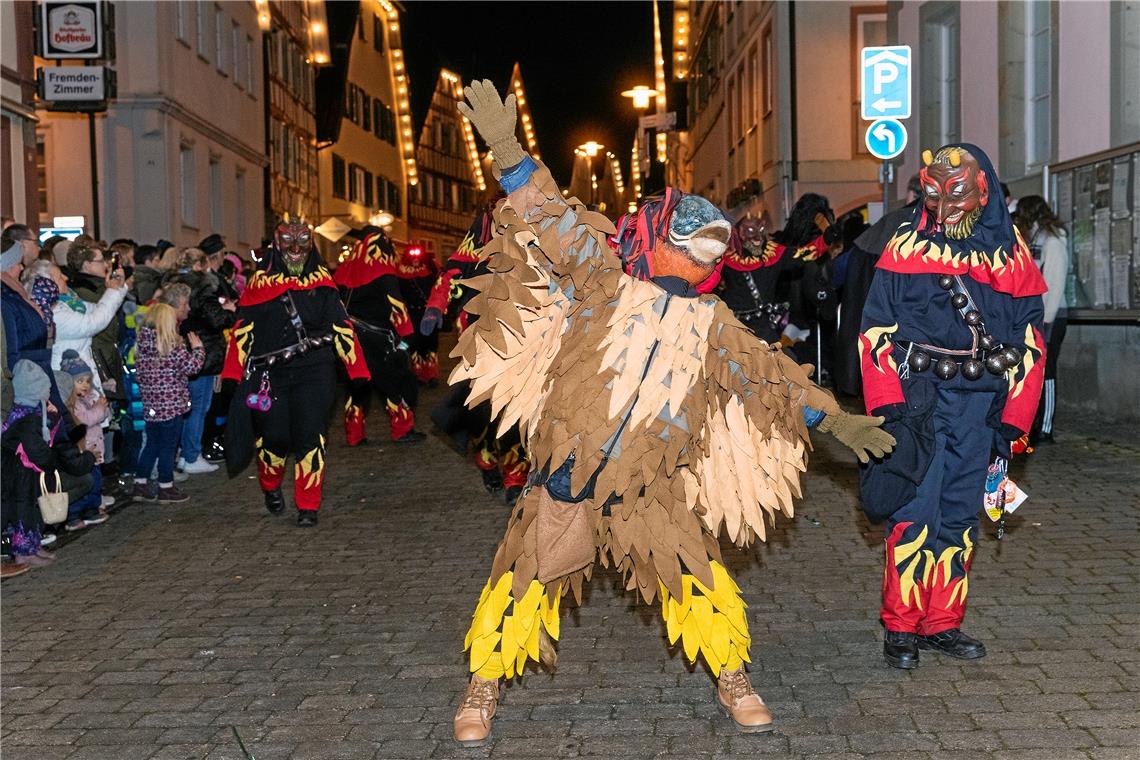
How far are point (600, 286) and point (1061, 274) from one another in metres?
7.53

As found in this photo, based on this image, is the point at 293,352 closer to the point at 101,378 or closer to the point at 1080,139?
the point at 101,378

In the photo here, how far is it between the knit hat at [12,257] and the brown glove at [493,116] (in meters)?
4.45

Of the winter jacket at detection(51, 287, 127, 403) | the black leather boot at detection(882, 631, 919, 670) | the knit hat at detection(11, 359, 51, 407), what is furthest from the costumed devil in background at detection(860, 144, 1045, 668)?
the winter jacket at detection(51, 287, 127, 403)

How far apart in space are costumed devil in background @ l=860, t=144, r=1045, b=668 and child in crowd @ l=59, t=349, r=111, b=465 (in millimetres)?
5321

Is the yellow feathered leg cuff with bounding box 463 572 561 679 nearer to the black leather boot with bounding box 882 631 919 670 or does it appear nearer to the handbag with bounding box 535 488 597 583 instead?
the handbag with bounding box 535 488 597 583

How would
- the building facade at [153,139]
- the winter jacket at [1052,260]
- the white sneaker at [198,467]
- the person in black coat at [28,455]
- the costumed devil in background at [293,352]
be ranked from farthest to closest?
the building facade at [153,139], the white sneaker at [198,467], the winter jacket at [1052,260], the costumed devil in background at [293,352], the person in black coat at [28,455]

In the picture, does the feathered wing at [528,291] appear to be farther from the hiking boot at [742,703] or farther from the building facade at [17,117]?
the building facade at [17,117]

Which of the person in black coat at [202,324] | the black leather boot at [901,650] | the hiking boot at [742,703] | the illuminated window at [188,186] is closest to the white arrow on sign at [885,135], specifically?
the person in black coat at [202,324]

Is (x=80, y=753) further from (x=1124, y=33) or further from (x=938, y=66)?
(x=938, y=66)

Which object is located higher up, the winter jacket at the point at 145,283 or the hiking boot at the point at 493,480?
the winter jacket at the point at 145,283

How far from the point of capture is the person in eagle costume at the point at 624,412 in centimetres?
436

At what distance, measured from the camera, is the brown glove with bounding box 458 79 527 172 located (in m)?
4.23

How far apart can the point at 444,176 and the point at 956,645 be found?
61.4 m

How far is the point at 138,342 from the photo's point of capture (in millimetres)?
10070
